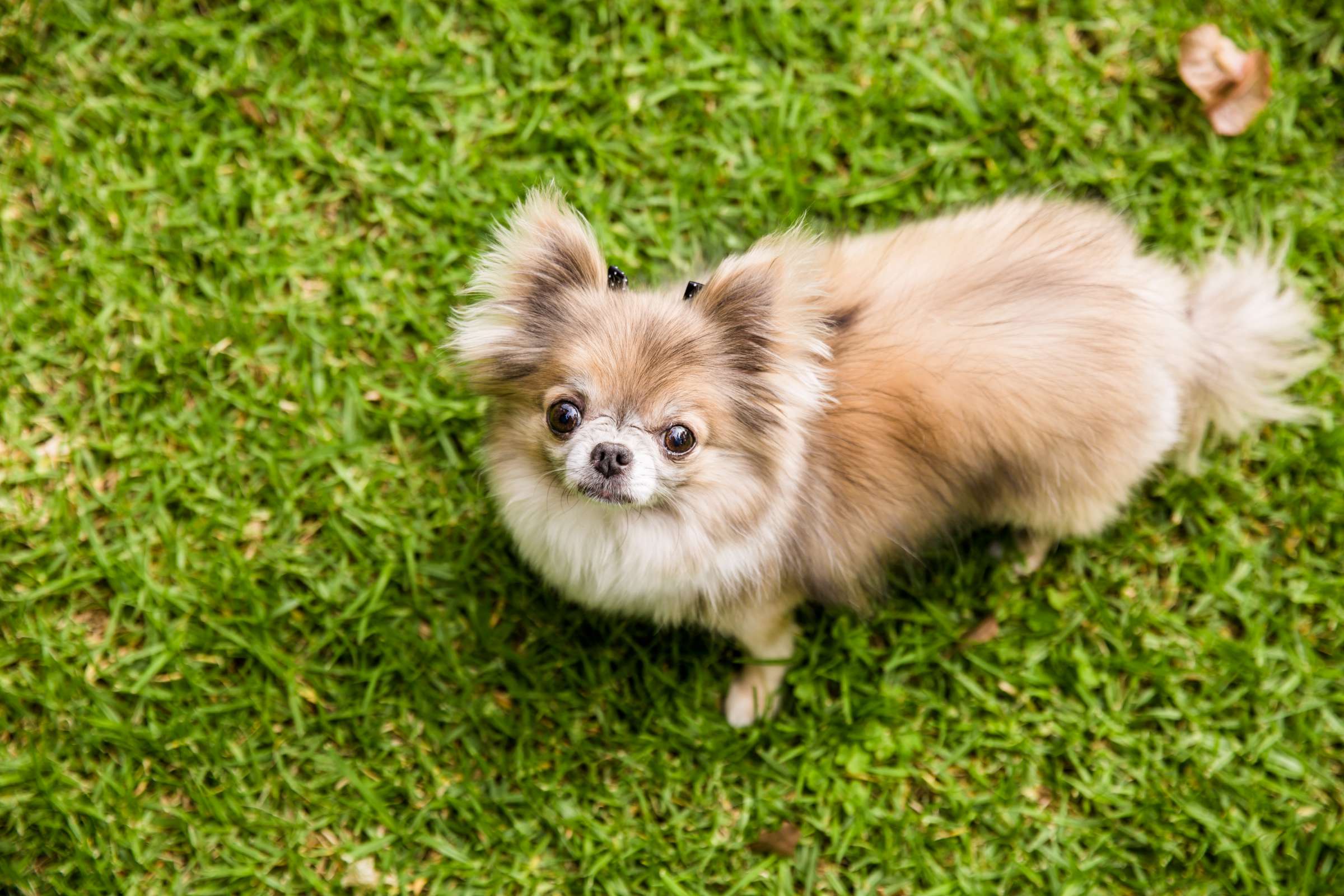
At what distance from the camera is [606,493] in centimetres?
256

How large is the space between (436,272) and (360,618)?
1.36 m

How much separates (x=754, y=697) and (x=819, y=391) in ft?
4.35

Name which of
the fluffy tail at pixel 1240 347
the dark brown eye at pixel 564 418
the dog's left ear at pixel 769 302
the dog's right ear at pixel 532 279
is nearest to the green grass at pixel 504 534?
the fluffy tail at pixel 1240 347

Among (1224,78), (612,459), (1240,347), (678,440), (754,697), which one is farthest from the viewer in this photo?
(1224,78)

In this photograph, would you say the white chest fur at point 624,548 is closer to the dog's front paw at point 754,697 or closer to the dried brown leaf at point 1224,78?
the dog's front paw at point 754,697

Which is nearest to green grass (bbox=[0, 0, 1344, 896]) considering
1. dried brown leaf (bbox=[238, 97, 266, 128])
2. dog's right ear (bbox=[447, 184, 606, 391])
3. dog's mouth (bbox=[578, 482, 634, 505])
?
dried brown leaf (bbox=[238, 97, 266, 128])

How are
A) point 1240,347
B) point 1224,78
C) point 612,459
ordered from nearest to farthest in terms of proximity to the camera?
point 612,459 → point 1240,347 → point 1224,78

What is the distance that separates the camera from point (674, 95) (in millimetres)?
3914

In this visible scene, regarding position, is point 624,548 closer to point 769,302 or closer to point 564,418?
point 564,418

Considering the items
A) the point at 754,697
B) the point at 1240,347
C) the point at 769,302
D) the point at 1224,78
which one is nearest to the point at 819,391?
the point at 769,302

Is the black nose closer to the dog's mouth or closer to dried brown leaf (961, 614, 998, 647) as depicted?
the dog's mouth

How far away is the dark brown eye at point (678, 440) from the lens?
2605mm

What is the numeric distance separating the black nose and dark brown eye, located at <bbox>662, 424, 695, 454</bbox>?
134 millimetres

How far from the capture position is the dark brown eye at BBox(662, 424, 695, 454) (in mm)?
2605
